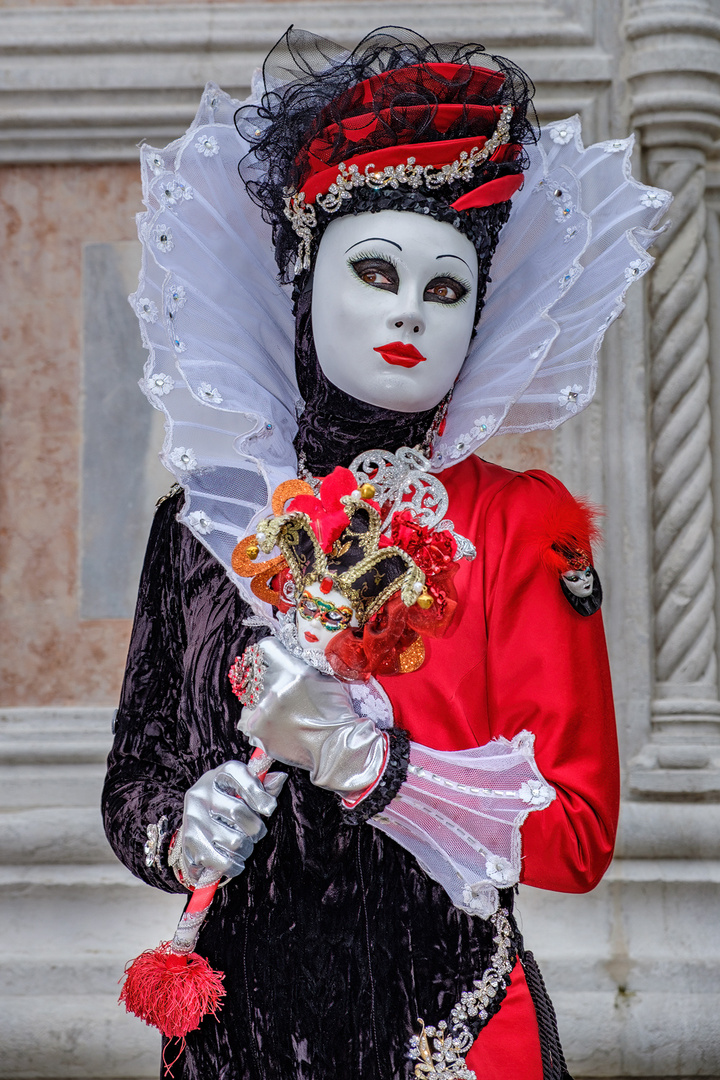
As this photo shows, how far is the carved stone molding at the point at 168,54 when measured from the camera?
238cm

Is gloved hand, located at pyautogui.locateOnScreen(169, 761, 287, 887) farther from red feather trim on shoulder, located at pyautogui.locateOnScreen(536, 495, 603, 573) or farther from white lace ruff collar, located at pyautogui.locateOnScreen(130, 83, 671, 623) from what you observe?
red feather trim on shoulder, located at pyautogui.locateOnScreen(536, 495, 603, 573)

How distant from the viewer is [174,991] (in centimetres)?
110

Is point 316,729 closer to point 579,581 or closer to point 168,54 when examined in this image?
point 579,581

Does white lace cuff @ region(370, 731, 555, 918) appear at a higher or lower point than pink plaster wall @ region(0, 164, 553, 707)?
lower

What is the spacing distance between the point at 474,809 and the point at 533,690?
14 centimetres

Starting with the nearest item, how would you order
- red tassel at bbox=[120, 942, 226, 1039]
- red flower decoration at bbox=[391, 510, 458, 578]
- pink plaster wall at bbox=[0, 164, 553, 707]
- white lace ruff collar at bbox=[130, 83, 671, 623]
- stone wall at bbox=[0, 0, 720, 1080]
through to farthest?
red flower decoration at bbox=[391, 510, 458, 578]
red tassel at bbox=[120, 942, 226, 1039]
white lace ruff collar at bbox=[130, 83, 671, 623]
stone wall at bbox=[0, 0, 720, 1080]
pink plaster wall at bbox=[0, 164, 553, 707]

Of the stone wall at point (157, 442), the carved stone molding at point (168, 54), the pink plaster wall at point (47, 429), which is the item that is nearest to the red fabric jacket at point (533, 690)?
the stone wall at point (157, 442)

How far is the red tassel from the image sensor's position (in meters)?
1.09

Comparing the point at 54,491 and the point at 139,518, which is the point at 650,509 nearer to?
the point at 139,518

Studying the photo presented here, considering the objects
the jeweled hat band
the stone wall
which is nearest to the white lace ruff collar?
the jeweled hat band

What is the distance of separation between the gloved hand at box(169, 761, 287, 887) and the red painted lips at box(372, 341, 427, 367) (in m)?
0.44

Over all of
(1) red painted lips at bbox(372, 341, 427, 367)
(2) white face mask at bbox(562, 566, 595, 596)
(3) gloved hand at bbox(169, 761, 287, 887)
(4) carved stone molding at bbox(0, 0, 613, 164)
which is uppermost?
(4) carved stone molding at bbox(0, 0, 613, 164)

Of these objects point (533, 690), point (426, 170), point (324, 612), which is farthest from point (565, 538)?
point (426, 170)

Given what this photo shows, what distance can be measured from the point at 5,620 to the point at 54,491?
0.30m
